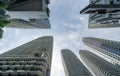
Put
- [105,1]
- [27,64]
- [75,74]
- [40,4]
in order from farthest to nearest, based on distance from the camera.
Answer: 1. [75,74]
2. [105,1]
3. [27,64]
4. [40,4]

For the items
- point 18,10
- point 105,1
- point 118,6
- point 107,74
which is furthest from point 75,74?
point 18,10

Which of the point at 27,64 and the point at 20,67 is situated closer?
the point at 20,67

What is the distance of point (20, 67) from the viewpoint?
67.3 metres

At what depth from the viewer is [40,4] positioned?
4775 centimetres

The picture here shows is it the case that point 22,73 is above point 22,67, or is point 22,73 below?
below

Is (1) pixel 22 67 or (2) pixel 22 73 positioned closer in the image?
(2) pixel 22 73

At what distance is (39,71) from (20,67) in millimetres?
7662

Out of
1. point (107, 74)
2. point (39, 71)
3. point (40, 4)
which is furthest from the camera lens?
point (107, 74)

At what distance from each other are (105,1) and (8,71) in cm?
3993

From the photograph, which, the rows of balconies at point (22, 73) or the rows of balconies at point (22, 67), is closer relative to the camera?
the rows of balconies at point (22, 73)

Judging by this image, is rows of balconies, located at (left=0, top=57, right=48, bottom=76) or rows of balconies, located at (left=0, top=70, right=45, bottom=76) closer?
rows of balconies, located at (left=0, top=70, right=45, bottom=76)

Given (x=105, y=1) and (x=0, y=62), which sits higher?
(x=105, y=1)

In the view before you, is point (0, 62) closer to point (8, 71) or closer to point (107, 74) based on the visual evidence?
point (8, 71)

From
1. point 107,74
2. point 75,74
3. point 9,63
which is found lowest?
point 75,74
